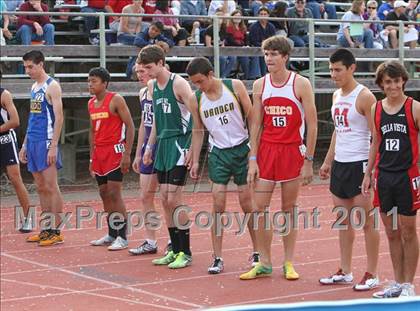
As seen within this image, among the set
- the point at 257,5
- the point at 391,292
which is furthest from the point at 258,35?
the point at 391,292

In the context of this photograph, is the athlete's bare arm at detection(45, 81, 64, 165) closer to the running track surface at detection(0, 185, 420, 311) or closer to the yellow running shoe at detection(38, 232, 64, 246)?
the yellow running shoe at detection(38, 232, 64, 246)

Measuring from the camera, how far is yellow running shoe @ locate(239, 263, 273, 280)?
9.41 m

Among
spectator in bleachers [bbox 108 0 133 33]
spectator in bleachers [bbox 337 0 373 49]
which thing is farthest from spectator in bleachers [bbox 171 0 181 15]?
spectator in bleachers [bbox 337 0 373 49]

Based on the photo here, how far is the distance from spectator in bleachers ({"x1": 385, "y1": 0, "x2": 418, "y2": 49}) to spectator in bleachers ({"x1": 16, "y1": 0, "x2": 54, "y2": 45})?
8.02 m

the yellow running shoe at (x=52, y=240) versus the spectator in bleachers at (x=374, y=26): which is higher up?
the spectator in bleachers at (x=374, y=26)

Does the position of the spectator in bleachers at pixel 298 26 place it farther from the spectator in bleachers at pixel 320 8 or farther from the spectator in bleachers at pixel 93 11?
the spectator in bleachers at pixel 93 11

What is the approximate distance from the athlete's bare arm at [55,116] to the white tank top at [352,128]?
4.12 metres

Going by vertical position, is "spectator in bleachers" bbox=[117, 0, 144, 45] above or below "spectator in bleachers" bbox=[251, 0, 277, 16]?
below

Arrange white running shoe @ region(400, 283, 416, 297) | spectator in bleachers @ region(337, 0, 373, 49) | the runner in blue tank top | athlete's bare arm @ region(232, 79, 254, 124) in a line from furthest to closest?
spectator in bleachers @ region(337, 0, 373, 49)
the runner in blue tank top
athlete's bare arm @ region(232, 79, 254, 124)
white running shoe @ region(400, 283, 416, 297)

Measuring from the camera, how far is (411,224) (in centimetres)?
817

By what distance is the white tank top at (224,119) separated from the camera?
9672 millimetres

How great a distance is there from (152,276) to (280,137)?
188 centimetres

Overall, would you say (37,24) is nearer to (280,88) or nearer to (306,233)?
(306,233)

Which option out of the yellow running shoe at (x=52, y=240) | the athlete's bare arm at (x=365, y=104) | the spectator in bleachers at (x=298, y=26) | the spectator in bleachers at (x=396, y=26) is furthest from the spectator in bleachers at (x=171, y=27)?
the athlete's bare arm at (x=365, y=104)
